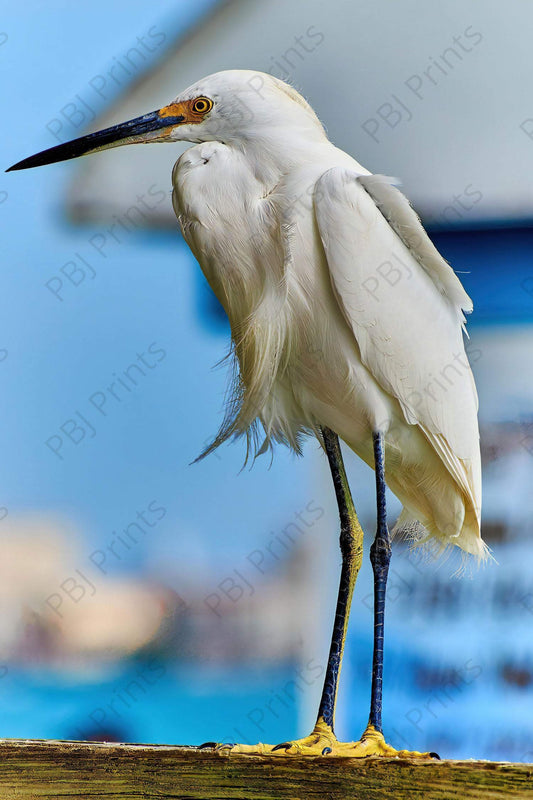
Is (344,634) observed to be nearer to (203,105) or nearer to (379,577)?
(379,577)

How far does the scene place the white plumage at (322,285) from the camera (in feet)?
3.26

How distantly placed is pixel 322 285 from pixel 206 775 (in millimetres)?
568

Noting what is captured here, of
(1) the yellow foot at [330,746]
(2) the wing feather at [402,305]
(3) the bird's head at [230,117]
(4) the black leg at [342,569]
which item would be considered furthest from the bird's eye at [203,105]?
(1) the yellow foot at [330,746]

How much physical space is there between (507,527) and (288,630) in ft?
2.27

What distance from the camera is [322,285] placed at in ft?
3.31

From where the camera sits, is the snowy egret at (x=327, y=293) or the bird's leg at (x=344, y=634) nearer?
the bird's leg at (x=344, y=634)

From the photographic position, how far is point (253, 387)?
1078 mm

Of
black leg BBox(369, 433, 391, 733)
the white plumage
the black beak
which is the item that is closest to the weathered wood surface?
black leg BBox(369, 433, 391, 733)

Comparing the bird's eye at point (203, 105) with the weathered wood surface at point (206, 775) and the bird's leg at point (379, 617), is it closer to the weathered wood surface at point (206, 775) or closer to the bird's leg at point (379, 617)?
the bird's leg at point (379, 617)

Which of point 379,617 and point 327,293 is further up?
point 327,293

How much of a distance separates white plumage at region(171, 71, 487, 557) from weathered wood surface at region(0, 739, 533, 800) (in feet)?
1.53

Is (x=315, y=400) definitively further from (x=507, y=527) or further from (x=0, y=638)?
(x=0, y=638)

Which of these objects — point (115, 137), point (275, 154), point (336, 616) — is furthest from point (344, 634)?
point (115, 137)

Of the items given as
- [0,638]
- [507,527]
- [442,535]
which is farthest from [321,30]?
[0,638]
